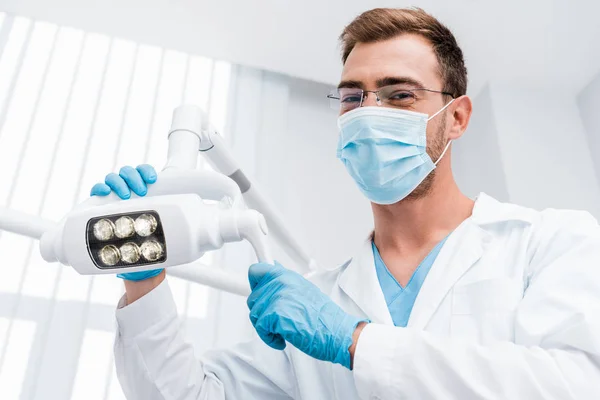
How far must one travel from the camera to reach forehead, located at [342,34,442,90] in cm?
137

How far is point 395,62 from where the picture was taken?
1379 mm

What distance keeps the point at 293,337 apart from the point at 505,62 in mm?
2330

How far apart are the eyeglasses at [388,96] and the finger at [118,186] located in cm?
64

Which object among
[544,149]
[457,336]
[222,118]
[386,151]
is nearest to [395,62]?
[386,151]

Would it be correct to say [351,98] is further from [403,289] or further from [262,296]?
[262,296]

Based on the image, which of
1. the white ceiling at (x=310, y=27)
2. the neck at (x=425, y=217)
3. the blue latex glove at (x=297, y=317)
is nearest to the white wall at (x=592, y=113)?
the white ceiling at (x=310, y=27)

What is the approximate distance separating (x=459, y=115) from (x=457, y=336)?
2.12ft

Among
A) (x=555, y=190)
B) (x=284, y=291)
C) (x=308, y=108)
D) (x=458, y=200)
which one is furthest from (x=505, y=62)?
(x=284, y=291)

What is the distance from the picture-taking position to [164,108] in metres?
2.43

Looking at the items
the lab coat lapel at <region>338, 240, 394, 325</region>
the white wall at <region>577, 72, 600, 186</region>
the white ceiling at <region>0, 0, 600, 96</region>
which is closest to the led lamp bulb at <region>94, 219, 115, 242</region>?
the lab coat lapel at <region>338, 240, 394, 325</region>

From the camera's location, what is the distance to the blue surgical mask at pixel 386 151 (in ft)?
4.23

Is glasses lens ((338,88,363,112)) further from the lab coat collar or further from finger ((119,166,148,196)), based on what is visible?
finger ((119,166,148,196))

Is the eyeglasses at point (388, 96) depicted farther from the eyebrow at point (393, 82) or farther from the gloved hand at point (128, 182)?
the gloved hand at point (128, 182)

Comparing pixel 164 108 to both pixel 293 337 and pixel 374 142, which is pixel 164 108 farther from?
pixel 293 337
